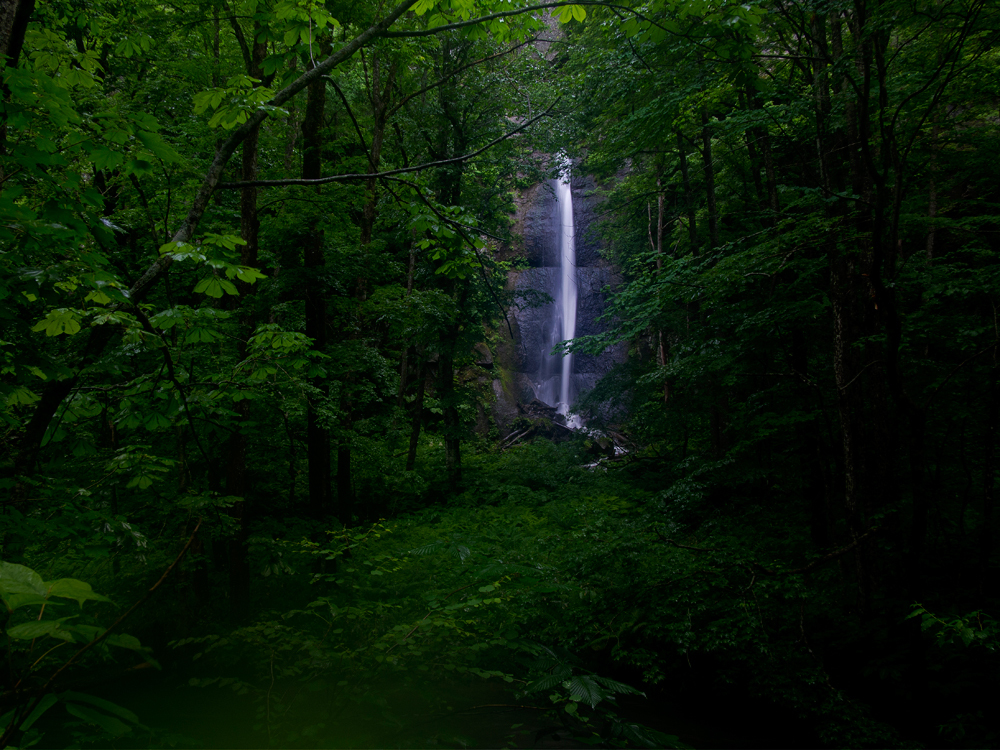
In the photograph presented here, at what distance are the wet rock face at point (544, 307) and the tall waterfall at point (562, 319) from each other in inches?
2.1

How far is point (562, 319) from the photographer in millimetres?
23375

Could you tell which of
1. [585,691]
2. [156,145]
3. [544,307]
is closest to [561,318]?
[544,307]

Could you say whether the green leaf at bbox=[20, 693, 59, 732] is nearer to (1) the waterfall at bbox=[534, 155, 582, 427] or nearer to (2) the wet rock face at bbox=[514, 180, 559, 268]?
(1) the waterfall at bbox=[534, 155, 582, 427]

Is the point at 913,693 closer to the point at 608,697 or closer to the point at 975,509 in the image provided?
the point at 975,509

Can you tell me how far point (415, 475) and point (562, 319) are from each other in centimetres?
1553

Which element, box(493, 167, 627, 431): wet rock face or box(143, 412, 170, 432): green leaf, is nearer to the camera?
box(143, 412, 170, 432): green leaf

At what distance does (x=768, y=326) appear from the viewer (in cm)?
622

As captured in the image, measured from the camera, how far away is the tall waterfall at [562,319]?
859 inches

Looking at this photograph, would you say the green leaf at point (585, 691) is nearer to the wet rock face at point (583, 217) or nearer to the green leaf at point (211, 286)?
the green leaf at point (211, 286)

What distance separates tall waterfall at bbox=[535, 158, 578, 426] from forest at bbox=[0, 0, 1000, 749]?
11.4 m

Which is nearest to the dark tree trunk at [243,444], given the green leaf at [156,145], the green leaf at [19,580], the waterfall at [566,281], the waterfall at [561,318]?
the green leaf at [156,145]

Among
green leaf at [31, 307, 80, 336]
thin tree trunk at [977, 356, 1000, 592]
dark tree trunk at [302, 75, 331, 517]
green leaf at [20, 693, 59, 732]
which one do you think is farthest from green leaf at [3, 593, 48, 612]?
thin tree trunk at [977, 356, 1000, 592]

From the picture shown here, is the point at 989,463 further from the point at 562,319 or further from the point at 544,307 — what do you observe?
the point at 544,307

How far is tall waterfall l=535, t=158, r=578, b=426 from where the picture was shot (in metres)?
21.8
